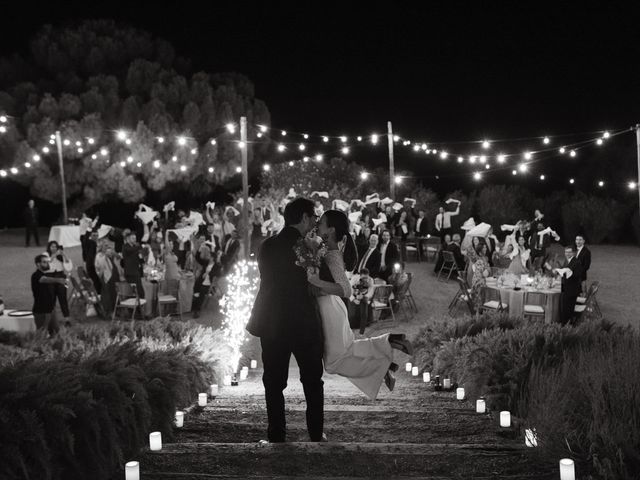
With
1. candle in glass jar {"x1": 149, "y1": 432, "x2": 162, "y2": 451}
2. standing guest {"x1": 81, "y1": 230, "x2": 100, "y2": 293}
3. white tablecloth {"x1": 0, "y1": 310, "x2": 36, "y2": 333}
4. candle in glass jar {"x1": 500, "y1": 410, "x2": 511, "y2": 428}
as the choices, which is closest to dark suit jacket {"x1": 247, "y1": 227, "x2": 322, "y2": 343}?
candle in glass jar {"x1": 149, "y1": 432, "x2": 162, "y2": 451}

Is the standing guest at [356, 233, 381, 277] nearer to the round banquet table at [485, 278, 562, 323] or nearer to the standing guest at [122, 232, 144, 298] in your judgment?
the round banquet table at [485, 278, 562, 323]

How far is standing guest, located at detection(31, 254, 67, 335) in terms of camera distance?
348 inches

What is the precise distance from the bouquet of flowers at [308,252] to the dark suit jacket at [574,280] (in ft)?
23.1

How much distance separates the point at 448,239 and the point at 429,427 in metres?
12.0

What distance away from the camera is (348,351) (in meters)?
4.53

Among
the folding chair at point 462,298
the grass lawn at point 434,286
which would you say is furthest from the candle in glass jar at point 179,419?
the folding chair at point 462,298

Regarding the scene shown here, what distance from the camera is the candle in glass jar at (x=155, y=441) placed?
375 centimetres

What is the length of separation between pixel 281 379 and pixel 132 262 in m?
7.66

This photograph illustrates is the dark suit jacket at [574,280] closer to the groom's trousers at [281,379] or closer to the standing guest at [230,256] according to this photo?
the standing guest at [230,256]

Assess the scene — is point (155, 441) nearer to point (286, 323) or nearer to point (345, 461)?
point (286, 323)

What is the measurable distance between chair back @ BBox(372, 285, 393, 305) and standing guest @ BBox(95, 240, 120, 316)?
4.28m

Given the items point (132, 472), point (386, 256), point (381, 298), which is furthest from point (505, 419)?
point (386, 256)

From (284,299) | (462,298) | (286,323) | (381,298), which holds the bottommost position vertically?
(462,298)

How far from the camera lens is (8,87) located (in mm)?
27375
